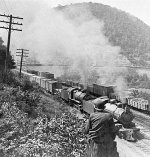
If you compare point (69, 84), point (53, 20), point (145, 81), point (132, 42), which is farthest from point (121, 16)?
point (69, 84)

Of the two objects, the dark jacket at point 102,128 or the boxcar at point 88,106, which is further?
the boxcar at point 88,106

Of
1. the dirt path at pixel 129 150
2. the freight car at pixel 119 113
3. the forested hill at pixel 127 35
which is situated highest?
the forested hill at pixel 127 35

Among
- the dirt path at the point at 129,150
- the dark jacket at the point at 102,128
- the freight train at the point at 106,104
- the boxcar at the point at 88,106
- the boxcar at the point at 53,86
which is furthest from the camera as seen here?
the boxcar at the point at 53,86

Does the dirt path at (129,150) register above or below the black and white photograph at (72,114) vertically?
below

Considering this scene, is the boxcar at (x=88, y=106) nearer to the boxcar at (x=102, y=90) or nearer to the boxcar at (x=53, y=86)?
the boxcar at (x=102, y=90)

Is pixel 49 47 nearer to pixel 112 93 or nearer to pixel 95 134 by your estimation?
pixel 112 93

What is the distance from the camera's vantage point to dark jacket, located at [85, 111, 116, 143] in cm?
460

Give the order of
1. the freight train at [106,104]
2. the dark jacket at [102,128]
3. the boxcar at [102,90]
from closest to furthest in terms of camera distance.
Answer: the dark jacket at [102,128], the freight train at [106,104], the boxcar at [102,90]

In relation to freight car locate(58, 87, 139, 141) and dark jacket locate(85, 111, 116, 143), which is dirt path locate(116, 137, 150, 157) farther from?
dark jacket locate(85, 111, 116, 143)

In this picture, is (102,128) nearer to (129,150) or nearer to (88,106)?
(129,150)

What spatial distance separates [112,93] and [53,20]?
245 feet

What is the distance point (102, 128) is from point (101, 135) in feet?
0.51

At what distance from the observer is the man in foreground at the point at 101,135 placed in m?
4.61

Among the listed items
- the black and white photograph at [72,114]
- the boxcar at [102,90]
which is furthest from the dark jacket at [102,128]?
the boxcar at [102,90]
